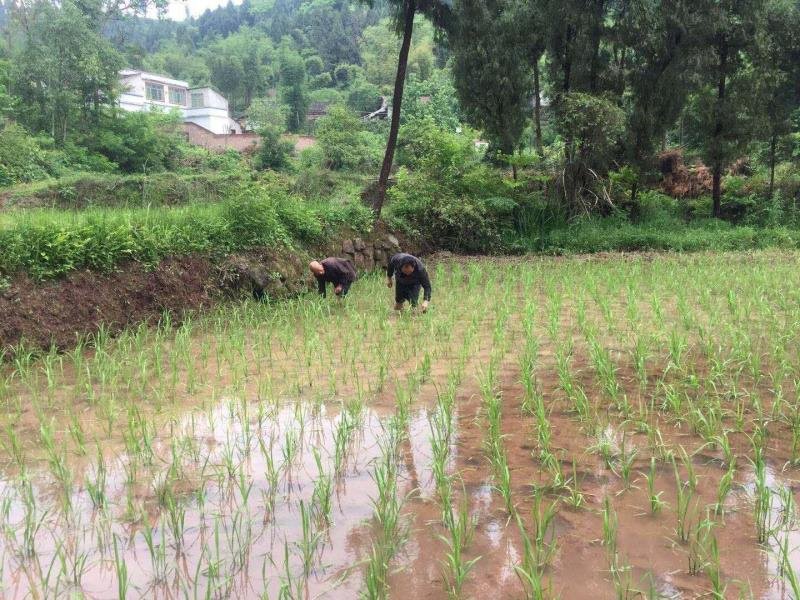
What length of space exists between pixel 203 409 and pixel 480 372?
2.19m

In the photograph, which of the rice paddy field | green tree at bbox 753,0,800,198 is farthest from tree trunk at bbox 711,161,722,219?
the rice paddy field

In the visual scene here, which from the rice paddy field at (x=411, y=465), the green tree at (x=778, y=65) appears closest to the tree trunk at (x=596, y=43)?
the green tree at (x=778, y=65)

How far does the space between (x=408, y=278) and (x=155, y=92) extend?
37.7 meters

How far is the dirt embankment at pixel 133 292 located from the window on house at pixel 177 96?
35541mm

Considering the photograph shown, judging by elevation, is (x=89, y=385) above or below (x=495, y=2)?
below

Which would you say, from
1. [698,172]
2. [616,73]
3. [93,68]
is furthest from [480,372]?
[93,68]

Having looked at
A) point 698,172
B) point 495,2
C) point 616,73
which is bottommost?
point 698,172

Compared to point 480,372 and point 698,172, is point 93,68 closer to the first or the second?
point 698,172

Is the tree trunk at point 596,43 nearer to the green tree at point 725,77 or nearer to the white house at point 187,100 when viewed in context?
the green tree at point 725,77

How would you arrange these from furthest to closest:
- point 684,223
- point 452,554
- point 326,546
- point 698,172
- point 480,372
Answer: point 698,172
point 684,223
point 480,372
point 326,546
point 452,554

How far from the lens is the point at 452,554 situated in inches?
90.4

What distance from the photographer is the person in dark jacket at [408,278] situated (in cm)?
Result: 682

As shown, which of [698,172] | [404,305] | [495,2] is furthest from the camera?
[698,172]

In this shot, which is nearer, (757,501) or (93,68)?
(757,501)
